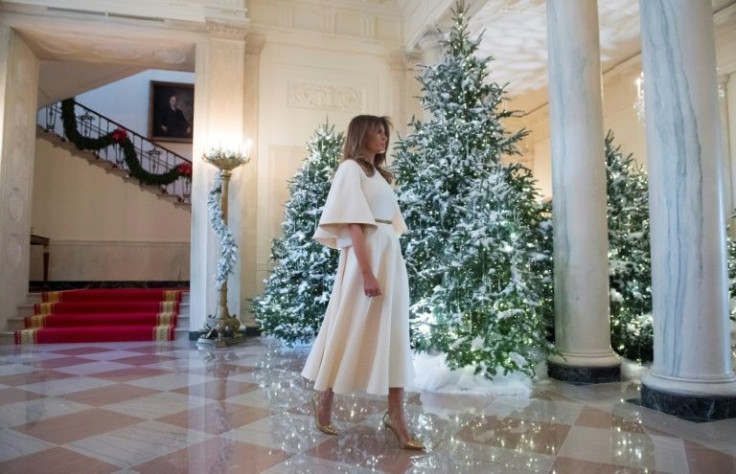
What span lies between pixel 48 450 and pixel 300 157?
18.9 ft

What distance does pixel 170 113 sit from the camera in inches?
494

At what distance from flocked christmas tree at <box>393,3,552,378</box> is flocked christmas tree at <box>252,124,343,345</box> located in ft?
4.65

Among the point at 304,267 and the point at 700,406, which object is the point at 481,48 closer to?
the point at 304,267

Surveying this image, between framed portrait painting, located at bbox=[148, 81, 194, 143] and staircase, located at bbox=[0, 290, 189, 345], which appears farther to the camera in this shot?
framed portrait painting, located at bbox=[148, 81, 194, 143]

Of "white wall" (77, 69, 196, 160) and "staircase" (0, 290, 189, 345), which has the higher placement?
"white wall" (77, 69, 196, 160)

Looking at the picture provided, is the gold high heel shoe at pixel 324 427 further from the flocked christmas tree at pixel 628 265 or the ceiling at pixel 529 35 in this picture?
the ceiling at pixel 529 35

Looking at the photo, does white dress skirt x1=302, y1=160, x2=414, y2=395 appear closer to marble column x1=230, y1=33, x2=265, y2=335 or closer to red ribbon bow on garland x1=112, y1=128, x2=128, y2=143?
marble column x1=230, y1=33, x2=265, y2=335

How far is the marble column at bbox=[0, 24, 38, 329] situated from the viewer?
6.65 metres

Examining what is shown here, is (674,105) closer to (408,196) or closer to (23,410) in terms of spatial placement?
(408,196)

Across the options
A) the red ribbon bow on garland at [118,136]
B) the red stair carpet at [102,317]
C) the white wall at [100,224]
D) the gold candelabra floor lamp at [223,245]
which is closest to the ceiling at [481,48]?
the red ribbon bow on garland at [118,136]

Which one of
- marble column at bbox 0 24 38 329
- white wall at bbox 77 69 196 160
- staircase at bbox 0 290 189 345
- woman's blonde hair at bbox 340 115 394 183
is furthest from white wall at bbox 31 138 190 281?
woman's blonde hair at bbox 340 115 394 183

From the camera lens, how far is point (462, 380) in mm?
3932

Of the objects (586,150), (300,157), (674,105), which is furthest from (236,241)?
(674,105)

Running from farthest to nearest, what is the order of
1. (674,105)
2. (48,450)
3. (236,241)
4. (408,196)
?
(236,241) < (408,196) < (674,105) < (48,450)
